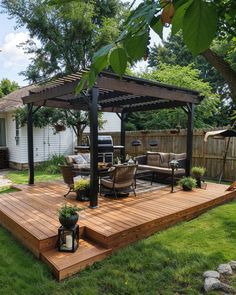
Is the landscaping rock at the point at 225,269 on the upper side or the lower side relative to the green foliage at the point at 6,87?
lower

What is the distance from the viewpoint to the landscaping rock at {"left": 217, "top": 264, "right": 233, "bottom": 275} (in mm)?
3422

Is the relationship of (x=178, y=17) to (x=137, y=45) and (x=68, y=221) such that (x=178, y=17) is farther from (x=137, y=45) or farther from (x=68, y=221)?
(x=68, y=221)

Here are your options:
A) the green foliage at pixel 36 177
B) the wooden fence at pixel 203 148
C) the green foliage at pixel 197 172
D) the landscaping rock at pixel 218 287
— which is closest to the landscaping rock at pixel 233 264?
the landscaping rock at pixel 218 287

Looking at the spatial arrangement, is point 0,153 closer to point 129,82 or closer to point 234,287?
point 129,82

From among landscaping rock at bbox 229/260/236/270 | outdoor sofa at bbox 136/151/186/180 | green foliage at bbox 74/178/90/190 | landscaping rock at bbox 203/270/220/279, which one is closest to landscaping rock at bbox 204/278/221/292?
landscaping rock at bbox 203/270/220/279

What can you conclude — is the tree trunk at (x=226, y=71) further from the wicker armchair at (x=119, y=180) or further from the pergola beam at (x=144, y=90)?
the wicker armchair at (x=119, y=180)

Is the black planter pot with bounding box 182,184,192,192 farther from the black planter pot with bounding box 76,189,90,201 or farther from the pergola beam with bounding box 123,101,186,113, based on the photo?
the black planter pot with bounding box 76,189,90,201

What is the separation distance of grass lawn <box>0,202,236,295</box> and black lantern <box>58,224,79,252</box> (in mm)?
370

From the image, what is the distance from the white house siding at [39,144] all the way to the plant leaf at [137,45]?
12.6m

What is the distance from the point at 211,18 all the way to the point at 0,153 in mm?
14208

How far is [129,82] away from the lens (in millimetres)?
5805

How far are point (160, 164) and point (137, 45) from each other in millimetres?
8463

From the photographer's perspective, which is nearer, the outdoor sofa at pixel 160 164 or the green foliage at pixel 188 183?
the green foliage at pixel 188 183

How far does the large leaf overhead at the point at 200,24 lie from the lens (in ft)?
1.87
